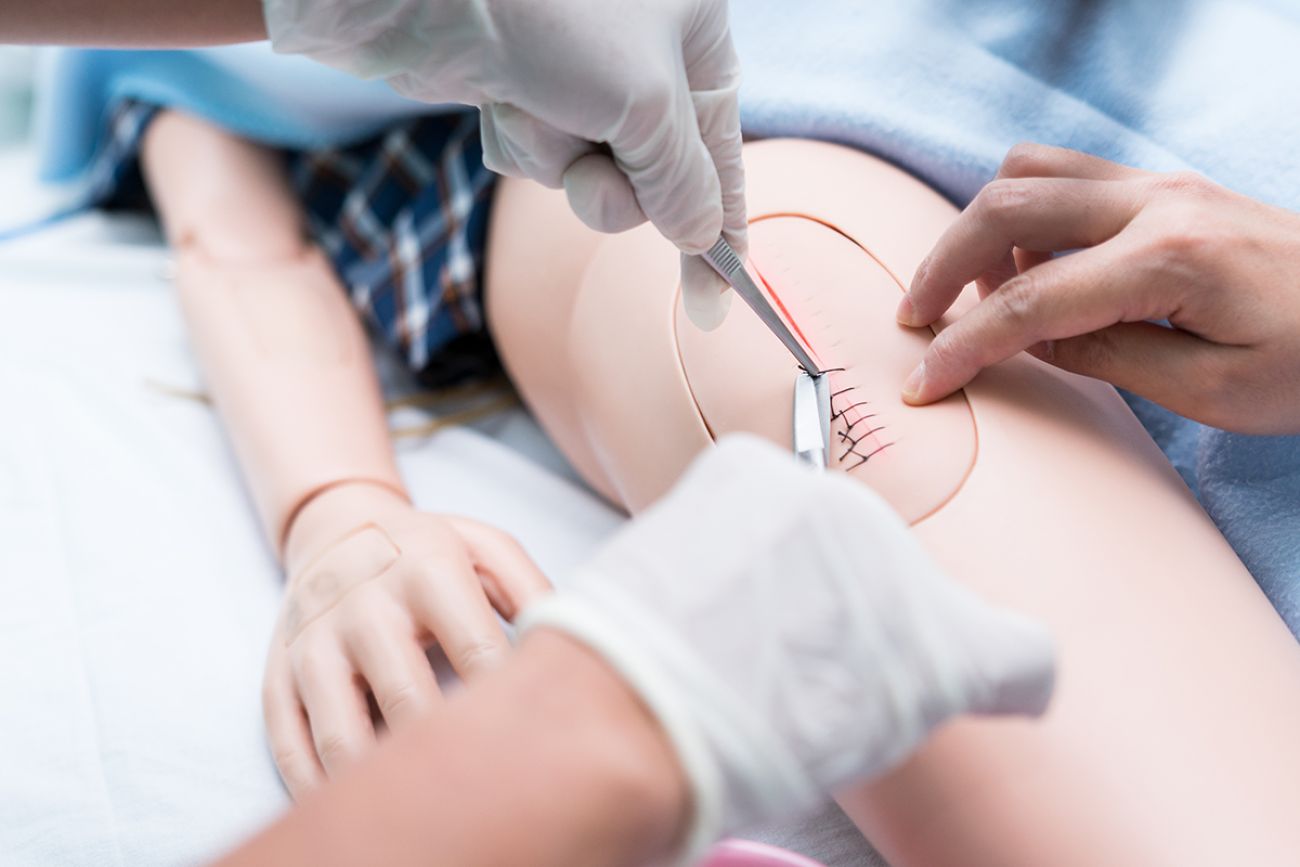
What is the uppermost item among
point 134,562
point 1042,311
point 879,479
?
point 1042,311

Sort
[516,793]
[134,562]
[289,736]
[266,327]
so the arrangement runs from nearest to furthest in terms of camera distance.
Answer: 1. [516,793]
2. [289,736]
3. [134,562]
4. [266,327]

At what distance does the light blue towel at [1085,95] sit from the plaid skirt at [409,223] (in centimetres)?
10

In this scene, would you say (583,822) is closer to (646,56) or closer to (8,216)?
(646,56)

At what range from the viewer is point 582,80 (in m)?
0.59

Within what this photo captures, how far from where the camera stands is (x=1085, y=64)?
826 millimetres

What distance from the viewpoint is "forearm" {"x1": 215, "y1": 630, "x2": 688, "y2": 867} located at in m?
0.36

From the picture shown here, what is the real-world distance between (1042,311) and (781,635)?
32cm

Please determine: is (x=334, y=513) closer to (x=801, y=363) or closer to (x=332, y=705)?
(x=332, y=705)

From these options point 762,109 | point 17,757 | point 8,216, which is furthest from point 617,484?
point 8,216

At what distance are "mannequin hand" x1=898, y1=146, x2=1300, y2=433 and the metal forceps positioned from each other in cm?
6

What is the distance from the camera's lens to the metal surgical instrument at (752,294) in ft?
2.15

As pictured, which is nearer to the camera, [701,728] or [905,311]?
[701,728]

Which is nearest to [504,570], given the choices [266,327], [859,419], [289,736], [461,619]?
[461,619]

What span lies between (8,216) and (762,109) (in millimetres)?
896
